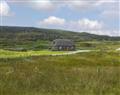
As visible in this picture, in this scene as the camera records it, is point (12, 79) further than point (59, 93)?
Yes

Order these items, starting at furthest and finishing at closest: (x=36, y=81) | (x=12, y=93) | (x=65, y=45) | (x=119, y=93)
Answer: (x=65, y=45)
(x=36, y=81)
(x=119, y=93)
(x=12, y=93)

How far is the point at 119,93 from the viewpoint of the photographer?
40.1 feet

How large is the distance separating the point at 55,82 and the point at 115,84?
93.8 inches

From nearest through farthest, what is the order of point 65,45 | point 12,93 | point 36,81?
point 12,93, point 36,81, point 65,45

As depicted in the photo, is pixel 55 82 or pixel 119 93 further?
pixel 55 82

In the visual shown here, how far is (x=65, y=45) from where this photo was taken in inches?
5925

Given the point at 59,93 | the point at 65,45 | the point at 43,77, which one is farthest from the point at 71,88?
the point at 65,45

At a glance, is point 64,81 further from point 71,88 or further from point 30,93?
point 30,93

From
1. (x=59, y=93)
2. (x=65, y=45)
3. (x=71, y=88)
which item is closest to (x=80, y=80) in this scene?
(x=71, y=88)

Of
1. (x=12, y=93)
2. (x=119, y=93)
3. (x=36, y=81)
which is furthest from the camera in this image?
(x=36, y=81)

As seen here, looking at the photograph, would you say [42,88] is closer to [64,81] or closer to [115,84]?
[64,81]

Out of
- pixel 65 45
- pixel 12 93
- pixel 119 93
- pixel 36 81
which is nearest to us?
pixel 12 93

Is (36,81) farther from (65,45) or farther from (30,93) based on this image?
(65,45)

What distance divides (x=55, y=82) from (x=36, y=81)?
0.72 metres
